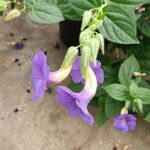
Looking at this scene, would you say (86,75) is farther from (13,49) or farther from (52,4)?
(13,49)

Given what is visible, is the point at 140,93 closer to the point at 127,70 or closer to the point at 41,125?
the point at 127,70

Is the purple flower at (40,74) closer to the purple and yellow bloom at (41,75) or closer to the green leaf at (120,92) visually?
the purple and yellow bloom at (41,75)

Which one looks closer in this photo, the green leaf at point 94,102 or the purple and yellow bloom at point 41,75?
the purple and yellow bloom at point 41,75

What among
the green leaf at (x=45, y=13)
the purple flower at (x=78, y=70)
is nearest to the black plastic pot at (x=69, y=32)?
the green leaf at (x=45, y=13)

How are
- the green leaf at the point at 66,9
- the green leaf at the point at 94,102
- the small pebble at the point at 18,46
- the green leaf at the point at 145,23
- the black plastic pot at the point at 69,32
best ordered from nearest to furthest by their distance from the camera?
the green leaf at the point at 66,9, the green leaf at the point at 145,23, the green leaf at the point at 94,102, the black plastic pot at the point at 69,32, the small pebble at the point at 18,46

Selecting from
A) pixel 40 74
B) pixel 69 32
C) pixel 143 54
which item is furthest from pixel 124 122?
pixel 69 32

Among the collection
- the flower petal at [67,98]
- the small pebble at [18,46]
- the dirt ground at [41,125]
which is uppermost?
the flower petal at [67,98]
